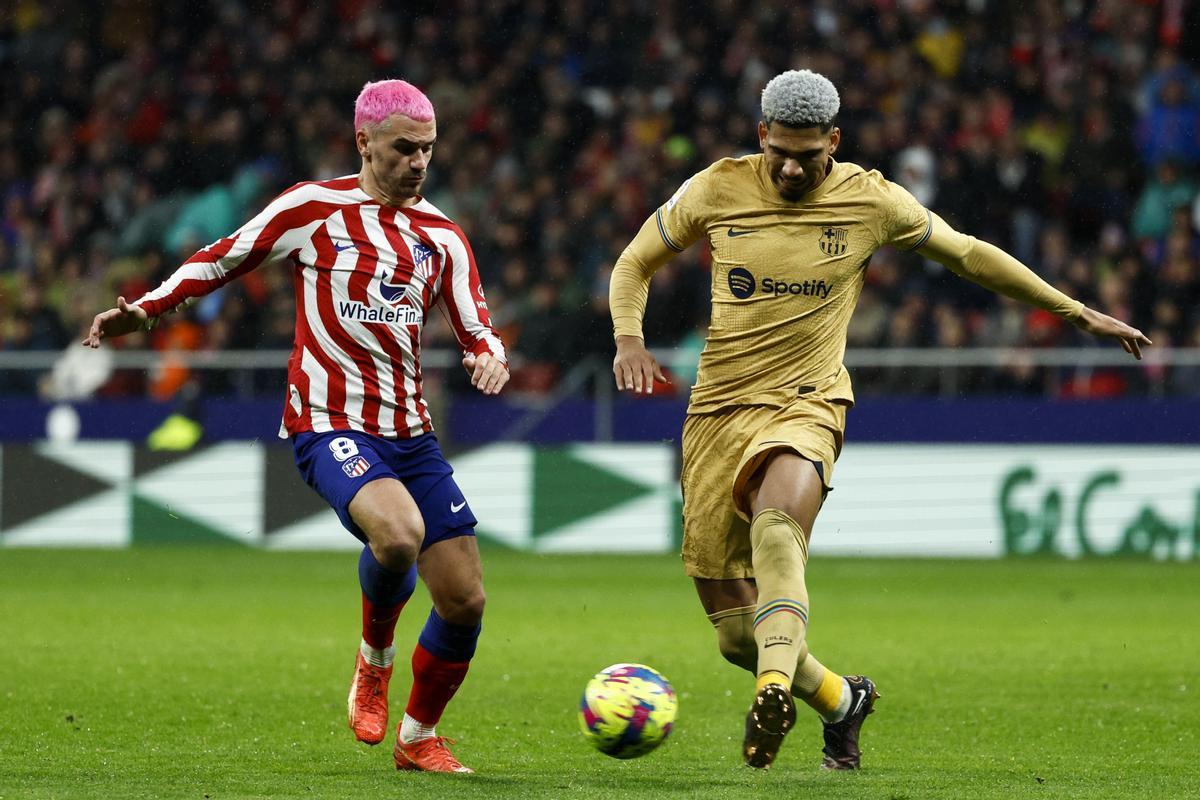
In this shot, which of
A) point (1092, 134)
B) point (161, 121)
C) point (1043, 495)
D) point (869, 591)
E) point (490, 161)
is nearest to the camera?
point (869, 591)

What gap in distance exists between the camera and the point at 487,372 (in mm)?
6273

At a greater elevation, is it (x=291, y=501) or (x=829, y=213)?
(x=829, y=213)

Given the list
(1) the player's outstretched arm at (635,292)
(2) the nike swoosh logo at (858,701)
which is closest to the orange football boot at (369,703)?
(1) the player's outstretched arm at (635,292)

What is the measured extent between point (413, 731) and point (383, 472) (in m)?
0.88

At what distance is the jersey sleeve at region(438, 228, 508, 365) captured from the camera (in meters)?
6.55

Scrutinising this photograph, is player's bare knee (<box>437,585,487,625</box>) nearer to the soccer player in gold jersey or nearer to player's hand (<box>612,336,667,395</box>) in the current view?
the soccer player in gold jersey

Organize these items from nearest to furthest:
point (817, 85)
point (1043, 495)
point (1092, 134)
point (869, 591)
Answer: point (817, 85) → point (869, 591) → point (1043, 495) → point (1092, 134)

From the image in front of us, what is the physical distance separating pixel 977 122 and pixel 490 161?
16.3ft

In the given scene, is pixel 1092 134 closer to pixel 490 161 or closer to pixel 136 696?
pixel 490 161

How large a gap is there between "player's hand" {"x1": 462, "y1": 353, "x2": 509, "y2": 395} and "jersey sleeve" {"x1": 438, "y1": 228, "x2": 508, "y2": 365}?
18cm

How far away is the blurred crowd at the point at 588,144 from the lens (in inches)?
678

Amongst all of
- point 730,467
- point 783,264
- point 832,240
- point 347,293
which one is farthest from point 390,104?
point 730,467

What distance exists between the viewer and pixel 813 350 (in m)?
6.36

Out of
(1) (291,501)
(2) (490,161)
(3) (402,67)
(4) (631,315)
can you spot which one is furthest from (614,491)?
(4) (631,315)
